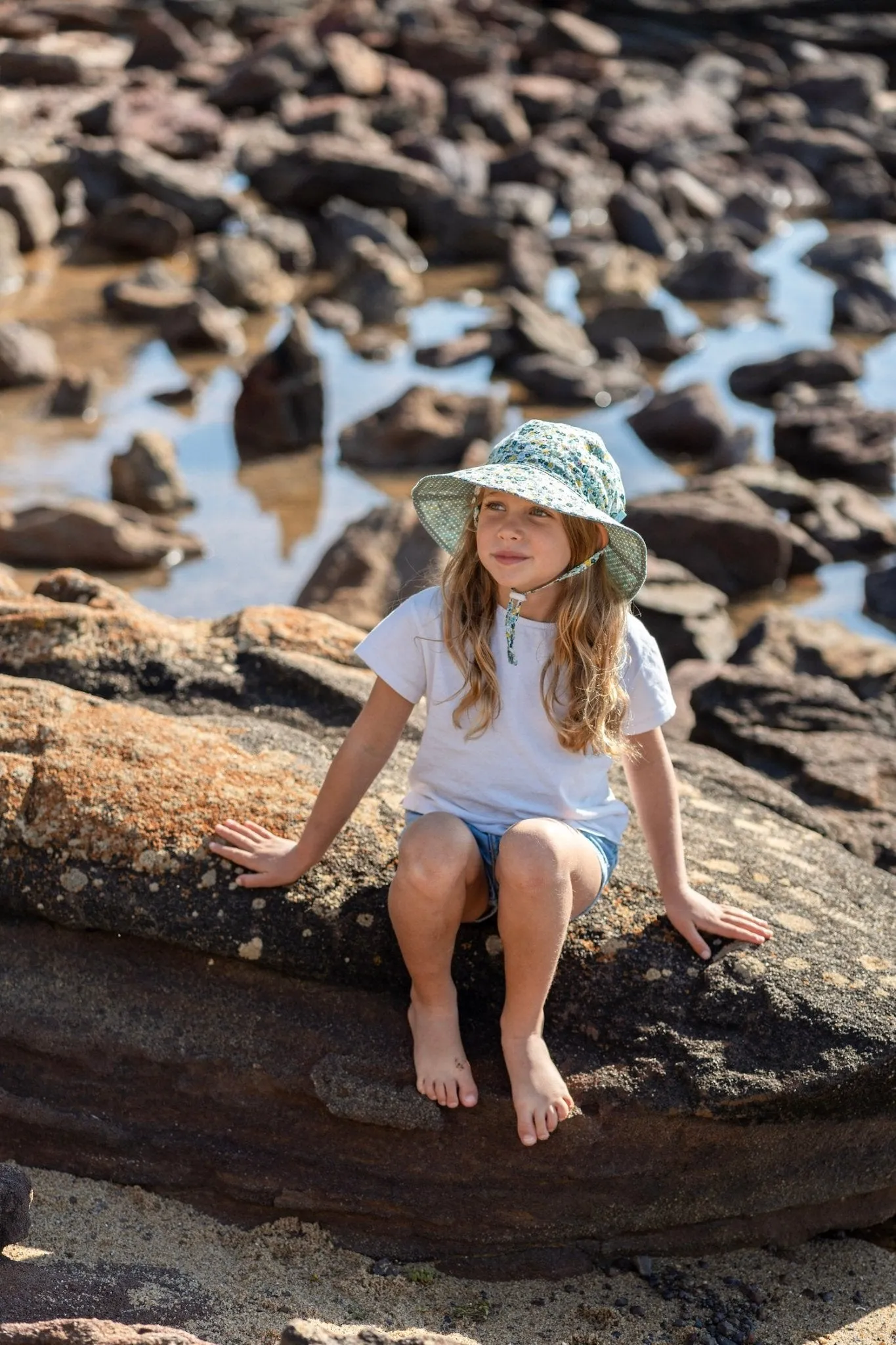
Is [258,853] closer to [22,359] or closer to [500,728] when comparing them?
[500,728]

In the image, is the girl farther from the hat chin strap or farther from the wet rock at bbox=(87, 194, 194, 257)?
the wet rock at bbox=(87, 194, 194, 257)

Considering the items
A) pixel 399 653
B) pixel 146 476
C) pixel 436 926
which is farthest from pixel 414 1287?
pixel 146 476

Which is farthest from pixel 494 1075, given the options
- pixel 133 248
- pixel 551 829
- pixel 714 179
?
pixel 714 179

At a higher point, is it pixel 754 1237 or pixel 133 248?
pixel 754 1237

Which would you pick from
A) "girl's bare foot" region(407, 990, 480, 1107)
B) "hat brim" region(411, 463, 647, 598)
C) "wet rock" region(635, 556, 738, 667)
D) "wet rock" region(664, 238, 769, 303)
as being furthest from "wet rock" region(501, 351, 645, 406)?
"girl's bare foot" region(407, 990, 480, 1107)

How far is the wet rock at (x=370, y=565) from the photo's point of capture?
640cm

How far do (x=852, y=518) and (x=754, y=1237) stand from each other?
223 inches

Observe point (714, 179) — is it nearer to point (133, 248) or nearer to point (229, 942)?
point (133, 248)

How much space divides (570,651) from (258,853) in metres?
0.71

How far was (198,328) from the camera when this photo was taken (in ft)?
32.3

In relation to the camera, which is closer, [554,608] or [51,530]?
[554,608]

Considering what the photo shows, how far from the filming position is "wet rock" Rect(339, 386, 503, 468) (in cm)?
855

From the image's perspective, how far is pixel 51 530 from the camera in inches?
282

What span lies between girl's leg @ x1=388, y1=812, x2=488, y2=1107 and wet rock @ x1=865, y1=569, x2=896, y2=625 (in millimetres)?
4985
